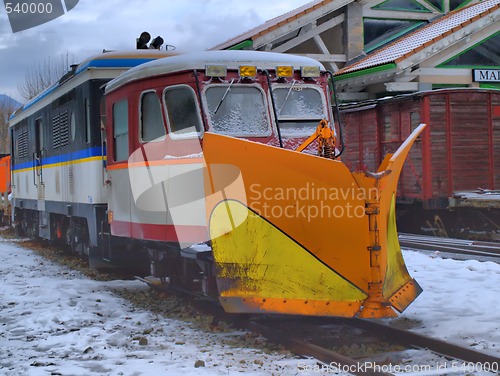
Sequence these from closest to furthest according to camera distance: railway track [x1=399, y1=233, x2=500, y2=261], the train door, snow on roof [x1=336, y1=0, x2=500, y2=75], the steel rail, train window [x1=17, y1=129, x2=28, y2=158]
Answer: railway track [x1=399, y1=233, x2=500, y2=261] < the steel rail < the train door < train window [x1=17, y1=129, x2=28, y2=158] < snow on roof [x1=336, y1=0, x2=500, y2=75]

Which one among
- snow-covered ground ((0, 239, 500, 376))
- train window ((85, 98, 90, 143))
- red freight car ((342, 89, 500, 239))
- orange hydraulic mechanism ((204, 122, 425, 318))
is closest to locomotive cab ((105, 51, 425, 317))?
orange hydraulic mechanism ((204, 122, 425, 318))

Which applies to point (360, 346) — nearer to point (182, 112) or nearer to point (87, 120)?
point (182, 112)

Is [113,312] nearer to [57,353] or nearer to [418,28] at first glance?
[57,353]

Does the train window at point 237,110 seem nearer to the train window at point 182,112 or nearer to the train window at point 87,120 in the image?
the train window at point 182,112

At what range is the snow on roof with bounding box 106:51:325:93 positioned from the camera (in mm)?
8203

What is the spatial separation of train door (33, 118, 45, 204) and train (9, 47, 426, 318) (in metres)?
2.13

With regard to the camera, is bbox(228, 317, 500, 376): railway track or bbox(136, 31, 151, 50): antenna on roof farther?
bbox(136, 31, 151, 50): antenna on roof

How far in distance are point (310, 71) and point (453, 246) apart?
676 centimetres

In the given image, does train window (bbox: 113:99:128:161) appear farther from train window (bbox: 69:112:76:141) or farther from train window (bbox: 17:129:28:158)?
train window (bbox: 17:129:28:158)

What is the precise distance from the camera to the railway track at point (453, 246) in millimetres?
12828

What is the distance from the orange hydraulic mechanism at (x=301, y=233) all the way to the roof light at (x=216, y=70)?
154 centimetres

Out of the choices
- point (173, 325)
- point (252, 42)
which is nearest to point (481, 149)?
point (252, 42)

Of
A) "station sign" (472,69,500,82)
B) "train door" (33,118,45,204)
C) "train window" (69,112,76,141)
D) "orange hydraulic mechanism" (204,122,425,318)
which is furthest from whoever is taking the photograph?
"station sign" (472,69,500,82)

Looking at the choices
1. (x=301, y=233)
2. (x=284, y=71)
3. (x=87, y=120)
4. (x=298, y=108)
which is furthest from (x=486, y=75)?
(x=301, y=233)
